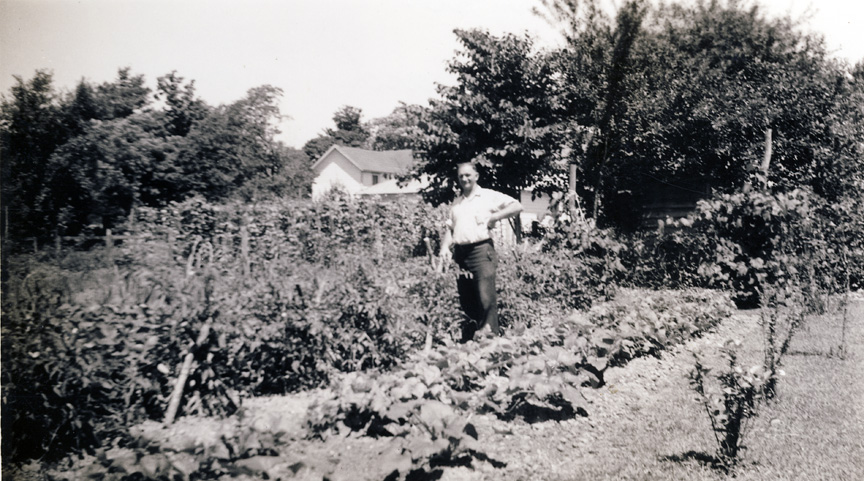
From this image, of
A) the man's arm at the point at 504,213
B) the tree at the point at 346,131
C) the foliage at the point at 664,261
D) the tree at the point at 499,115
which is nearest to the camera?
the man's arm at the point at 504,213

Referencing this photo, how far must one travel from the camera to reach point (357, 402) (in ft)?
10.1

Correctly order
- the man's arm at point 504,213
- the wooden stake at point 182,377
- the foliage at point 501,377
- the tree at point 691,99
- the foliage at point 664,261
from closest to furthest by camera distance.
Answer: the foliage at point 501,377
the wooden stake at point 182,377
the man's arm at point 504,213
the foliage at point 664,261
the tree at point 691,99

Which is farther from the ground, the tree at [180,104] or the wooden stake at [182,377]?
the tree at [180,104]

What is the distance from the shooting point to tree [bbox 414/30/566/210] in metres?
13.8

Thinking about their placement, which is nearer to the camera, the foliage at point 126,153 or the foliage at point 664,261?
the foliage at point 126,153

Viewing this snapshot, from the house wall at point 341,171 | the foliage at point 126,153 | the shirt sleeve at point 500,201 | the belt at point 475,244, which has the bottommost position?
the belt at point 475,244

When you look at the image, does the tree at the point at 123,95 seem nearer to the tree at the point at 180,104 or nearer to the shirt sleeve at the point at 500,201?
the tree at the point at 180,104

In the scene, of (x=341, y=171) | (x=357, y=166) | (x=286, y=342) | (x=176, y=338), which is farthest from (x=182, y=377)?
(x=341, y=171)

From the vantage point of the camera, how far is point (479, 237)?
16.8 feet

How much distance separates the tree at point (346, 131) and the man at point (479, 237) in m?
63.1

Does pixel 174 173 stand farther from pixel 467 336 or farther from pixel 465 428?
pixel 465 428

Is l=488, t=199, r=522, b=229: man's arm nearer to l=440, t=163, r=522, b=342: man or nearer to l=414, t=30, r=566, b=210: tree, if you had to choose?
l=440, t=163, r=522, b=342: man

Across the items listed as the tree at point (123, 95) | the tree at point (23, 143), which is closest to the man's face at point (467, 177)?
the tree at point (23, 143)

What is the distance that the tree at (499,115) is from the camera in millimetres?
13797
